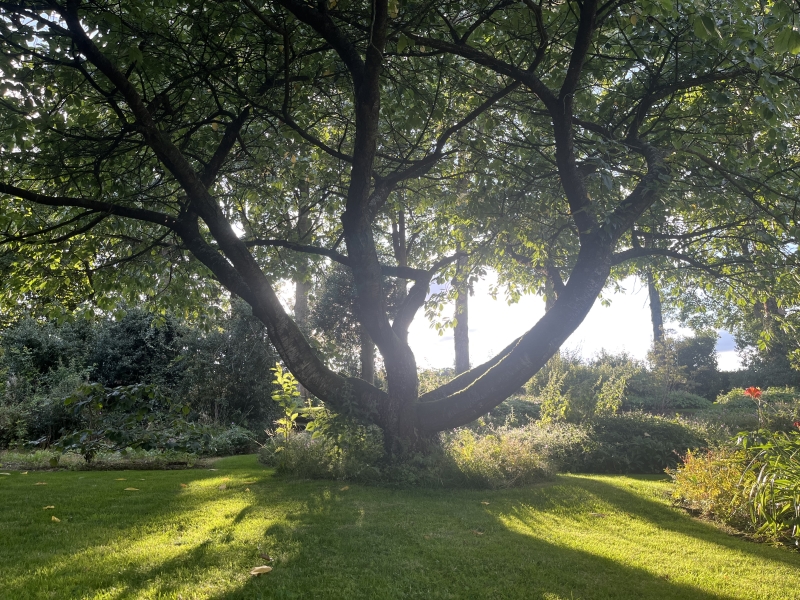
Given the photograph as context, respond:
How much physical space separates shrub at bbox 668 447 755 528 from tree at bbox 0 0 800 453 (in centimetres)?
216

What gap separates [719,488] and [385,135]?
6.98 metres

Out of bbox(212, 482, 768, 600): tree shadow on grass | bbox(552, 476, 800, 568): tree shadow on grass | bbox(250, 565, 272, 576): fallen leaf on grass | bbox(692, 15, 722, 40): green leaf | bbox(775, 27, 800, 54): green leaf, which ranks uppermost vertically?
bbox(692, 15, 722, 40): green leaf

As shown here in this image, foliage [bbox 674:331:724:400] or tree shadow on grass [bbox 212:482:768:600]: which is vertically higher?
foliage [bbox 674:331:724:400]

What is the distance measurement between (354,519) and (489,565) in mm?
1602

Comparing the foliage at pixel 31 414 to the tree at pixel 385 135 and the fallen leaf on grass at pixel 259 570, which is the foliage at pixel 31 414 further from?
the fallen leaf on grass at pixel 259 570

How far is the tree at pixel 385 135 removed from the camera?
5.79m

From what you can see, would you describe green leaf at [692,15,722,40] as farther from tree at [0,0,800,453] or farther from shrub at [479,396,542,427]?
shrub at [479,396,542,427]

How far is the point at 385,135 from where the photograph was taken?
888 cm

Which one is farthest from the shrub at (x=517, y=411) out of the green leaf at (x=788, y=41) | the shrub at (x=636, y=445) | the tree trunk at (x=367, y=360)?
the green leaf at (x=788, y=41)

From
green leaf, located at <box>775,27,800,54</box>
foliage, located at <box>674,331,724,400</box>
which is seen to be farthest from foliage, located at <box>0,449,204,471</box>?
foliage, located at <box>674,331,724,400</box>

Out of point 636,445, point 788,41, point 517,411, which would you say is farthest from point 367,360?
point 788,41

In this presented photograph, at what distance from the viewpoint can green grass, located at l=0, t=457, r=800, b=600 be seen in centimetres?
320

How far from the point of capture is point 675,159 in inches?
290

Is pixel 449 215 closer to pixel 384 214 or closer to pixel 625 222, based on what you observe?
pixel 384 214
